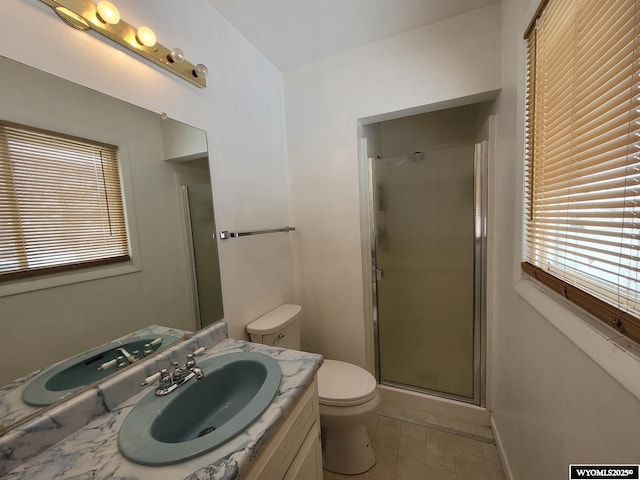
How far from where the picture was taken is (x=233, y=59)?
138cm

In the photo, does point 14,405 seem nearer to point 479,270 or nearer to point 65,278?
point 65,278

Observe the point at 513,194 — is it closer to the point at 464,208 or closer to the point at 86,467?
the point at 464,208

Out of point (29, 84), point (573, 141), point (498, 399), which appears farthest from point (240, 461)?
point (498, 399)

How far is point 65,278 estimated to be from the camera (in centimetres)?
73

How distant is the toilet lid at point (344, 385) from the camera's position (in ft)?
4.24

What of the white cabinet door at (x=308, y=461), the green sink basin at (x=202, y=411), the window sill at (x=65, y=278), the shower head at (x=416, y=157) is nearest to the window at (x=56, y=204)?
the window sill at (x=65, y=278)

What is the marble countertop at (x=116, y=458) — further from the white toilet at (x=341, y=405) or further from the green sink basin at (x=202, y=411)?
the white toilet at (x=341, y=405)

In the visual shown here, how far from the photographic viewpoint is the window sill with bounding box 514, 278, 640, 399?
0.49m

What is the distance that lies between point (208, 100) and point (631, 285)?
5.36ft

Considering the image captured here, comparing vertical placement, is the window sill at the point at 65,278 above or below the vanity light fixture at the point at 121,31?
below

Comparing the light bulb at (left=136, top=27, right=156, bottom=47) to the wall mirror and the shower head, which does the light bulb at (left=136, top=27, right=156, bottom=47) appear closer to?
the wall mirror

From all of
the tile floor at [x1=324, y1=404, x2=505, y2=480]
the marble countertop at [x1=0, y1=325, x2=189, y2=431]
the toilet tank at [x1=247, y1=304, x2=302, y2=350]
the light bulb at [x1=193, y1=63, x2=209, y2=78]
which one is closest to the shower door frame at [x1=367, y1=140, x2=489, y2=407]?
the tile floor at [x1=324, y1=404, x2=505, y2=480]

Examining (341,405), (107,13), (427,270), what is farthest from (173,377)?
(427,270)

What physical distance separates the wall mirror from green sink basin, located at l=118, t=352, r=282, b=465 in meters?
0.26
